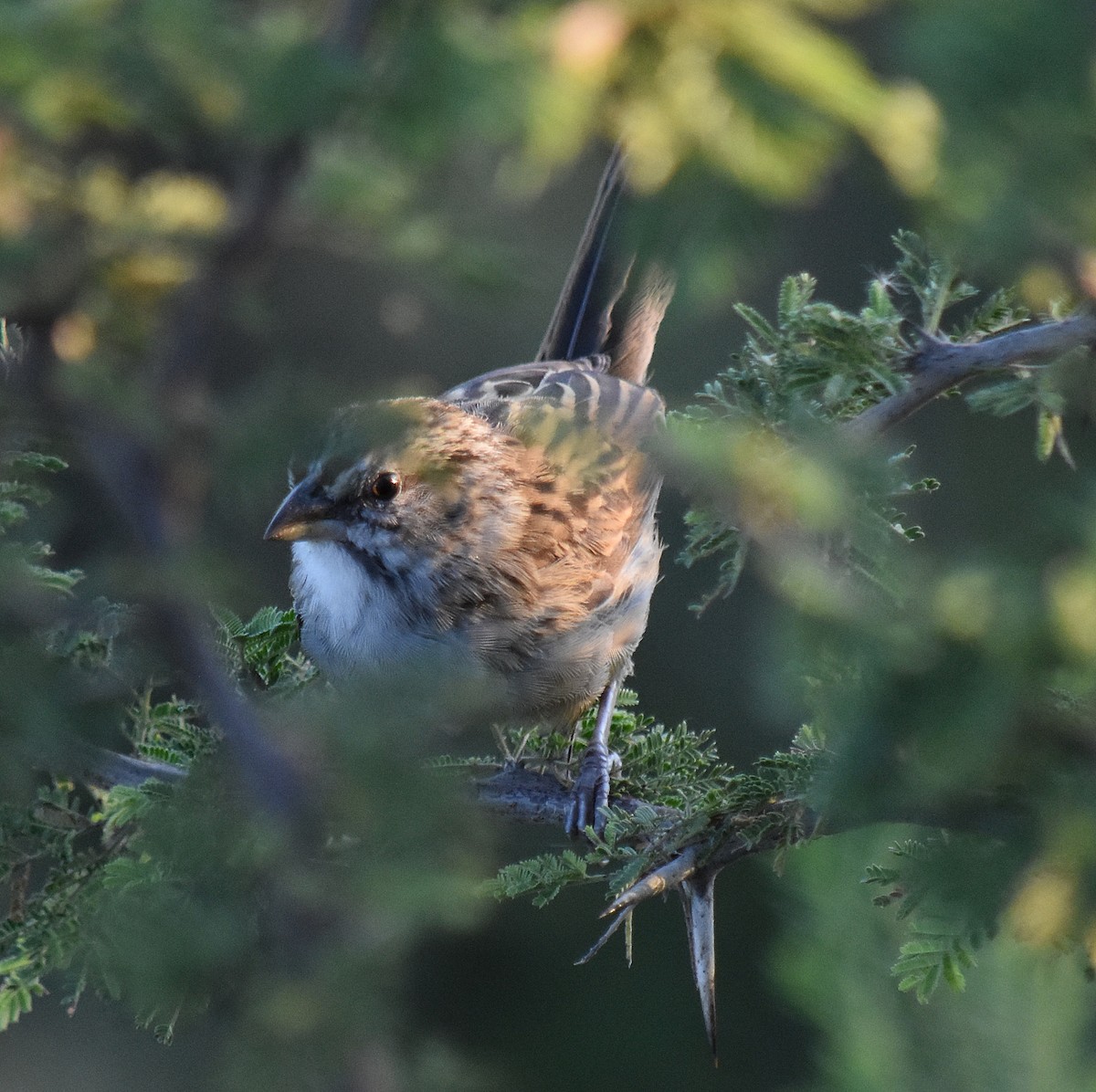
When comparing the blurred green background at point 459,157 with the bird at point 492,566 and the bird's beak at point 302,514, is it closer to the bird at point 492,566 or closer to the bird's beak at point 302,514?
the bird at point 492,566

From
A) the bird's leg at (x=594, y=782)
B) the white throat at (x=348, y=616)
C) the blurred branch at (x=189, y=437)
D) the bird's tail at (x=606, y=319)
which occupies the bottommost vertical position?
the bird's leg at (x=594, y=782)

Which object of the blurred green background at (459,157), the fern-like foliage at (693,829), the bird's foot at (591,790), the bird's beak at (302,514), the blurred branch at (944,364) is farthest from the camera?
the bird's beak at (302,514)

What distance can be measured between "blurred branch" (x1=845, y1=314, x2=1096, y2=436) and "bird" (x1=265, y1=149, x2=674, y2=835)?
1044 millimetres

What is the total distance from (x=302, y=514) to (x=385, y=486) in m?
0.25

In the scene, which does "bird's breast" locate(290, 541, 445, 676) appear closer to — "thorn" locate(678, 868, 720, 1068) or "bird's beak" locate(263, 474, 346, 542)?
"bird's beak" locate(263, 474, 346, 542)

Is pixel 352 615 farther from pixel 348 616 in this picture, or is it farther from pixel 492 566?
pixel 492 566

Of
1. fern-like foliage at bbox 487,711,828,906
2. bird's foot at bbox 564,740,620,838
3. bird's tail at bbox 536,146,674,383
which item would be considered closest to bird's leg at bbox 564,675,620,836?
bird's foot at bbox 564,740,620,838

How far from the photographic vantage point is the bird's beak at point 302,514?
3.72 meters

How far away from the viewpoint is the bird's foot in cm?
341

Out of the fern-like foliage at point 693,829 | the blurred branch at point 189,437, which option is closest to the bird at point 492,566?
the fern-like foliage at point 693,829

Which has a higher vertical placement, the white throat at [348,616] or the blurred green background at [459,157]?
the blurred green background at [459,157]

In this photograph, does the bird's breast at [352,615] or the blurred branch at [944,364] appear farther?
the bird's breast at [352,615]

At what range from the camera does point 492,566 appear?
Answer: 4.01 meters

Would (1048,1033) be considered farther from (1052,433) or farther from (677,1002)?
(677,1002)
